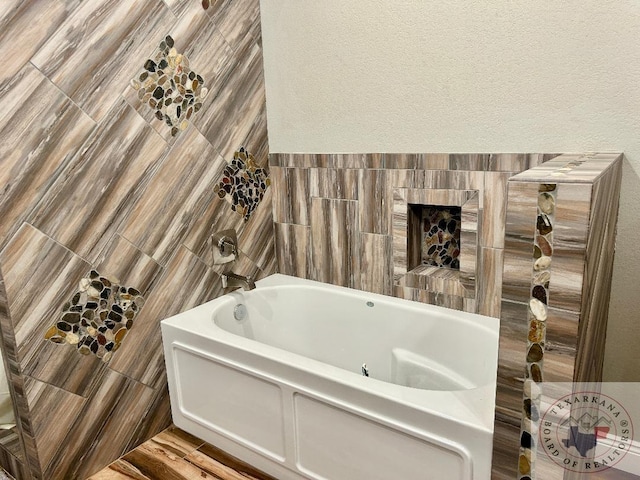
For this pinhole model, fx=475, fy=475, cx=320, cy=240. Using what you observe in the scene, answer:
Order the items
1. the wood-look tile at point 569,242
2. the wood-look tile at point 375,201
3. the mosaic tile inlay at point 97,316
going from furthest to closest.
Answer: the wood-look tile at point 375,201, the mosaic tile inlay at point 97,316, the wood-look tile at point 569,242

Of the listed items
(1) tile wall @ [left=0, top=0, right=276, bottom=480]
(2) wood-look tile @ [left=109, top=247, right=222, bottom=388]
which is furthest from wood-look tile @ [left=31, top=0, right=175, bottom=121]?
(2) wood-look tile @ [left=109, top=247, right=222, bottom=388]

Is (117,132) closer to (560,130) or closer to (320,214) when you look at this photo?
(320,214)

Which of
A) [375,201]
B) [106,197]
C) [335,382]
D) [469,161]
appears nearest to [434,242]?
[375,201]

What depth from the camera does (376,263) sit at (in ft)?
7.97

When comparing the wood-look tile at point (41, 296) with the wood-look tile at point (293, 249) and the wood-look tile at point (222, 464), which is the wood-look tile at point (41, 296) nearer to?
the wood-look tile at point (222, 464)

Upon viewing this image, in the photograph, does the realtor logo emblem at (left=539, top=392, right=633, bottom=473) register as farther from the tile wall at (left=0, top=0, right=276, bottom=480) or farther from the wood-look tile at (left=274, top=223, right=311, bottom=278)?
the tile wall at (left=0, top=0, right=276, bottom=480)

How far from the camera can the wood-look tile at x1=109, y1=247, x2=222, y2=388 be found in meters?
2.19

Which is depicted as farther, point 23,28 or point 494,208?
point 494,208

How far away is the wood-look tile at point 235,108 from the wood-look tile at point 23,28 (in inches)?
28.1

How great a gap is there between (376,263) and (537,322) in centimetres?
128

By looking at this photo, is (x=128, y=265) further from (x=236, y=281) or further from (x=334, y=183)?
(x=334, y=183)

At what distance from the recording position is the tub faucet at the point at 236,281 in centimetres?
251

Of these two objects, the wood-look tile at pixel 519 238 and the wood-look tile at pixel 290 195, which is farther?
the wood-look tile at pixel 290 195

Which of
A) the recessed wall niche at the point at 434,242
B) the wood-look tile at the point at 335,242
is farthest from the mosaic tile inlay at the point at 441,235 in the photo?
the wood-look tile at the point at 335,242
